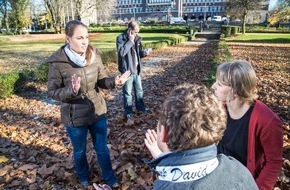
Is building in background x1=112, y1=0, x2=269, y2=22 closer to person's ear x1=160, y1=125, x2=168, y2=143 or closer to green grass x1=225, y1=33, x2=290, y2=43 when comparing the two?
green grass x1=225, y1=33, x2=290, y2=43

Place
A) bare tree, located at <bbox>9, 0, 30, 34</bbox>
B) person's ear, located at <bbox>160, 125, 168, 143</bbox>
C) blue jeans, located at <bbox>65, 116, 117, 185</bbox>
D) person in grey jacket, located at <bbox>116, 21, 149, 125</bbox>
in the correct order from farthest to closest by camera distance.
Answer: bare tree, located at <bbox>9, 0, 30, 34</bbox> < person in grey jacket, located at <bbox>116, 21, 149, 125</bbox> < blue jeans, located at <bbox>65, 116, 117, 185</bbox> < person's ear, located at <bbox>160, 125, 168, 143</bbox>

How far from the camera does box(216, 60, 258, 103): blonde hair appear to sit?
221 centimetres

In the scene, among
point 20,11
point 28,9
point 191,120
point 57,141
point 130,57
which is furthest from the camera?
point 28,9

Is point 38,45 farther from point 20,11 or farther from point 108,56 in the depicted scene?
point 20,11

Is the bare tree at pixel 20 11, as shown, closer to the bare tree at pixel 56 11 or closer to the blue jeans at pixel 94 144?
the bare tree at pixel 56 11

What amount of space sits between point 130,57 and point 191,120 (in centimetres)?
476

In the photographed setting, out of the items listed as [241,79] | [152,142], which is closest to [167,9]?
[241,79]

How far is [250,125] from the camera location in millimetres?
2158

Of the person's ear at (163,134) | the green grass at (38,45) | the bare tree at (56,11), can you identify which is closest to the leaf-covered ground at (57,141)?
→ the person's ear at (163,134)

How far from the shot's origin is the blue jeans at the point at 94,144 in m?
3.33

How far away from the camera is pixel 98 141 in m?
3.44

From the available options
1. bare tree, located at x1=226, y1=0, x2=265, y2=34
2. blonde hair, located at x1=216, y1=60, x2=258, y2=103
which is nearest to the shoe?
blonde hair, located at x1=216, y1=60, x2=258, y2=103

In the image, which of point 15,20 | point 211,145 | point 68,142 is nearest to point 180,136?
point 211,145

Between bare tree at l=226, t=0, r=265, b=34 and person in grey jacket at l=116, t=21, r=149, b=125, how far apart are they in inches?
1648
